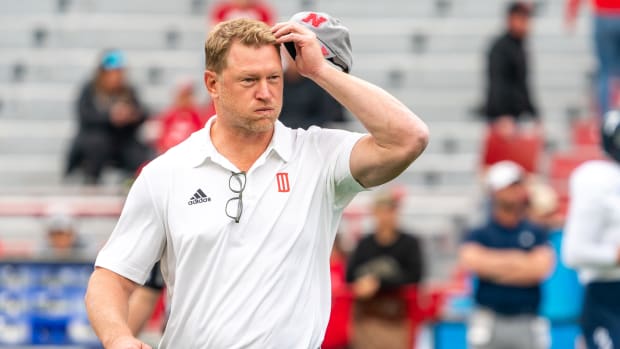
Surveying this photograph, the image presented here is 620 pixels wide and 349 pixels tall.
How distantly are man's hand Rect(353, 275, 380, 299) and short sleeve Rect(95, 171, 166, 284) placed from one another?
6014 millimetres

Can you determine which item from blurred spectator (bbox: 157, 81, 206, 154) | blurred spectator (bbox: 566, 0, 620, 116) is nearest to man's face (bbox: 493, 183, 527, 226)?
blurred spectator (bbox: 566, 0, 620, 116)

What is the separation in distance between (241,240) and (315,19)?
0.79 meters

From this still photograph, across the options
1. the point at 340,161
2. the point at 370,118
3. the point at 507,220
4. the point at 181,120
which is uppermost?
the point at 370,118

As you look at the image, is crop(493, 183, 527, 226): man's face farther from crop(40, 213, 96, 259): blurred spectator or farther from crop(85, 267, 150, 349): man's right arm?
crop(85, 267, 150, 349): man's right arm

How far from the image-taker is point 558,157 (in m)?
15.1

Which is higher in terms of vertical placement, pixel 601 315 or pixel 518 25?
pixel 518 25

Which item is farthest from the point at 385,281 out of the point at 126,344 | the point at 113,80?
the point at 126,344

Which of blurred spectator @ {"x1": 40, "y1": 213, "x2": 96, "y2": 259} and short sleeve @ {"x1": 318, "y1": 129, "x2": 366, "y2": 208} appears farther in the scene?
blurred spectator @ {"x1": 40, "y1": 213, "x2": 96, "y2": 259}

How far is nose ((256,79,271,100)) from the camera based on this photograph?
15.8 feet

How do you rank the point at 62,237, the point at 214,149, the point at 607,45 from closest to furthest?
the point at 214,149
the point at 62,237
the point at 607,45

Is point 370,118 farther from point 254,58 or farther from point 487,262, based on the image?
point 487,262

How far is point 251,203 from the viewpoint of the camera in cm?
493

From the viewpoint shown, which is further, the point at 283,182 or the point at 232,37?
the point at 283,182

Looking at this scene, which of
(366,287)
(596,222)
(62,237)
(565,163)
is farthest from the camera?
(565,163)
